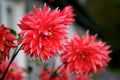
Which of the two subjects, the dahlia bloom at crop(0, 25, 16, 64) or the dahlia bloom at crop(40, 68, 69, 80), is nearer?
the dahlia bloom at crop(0, 25, 16, 64)

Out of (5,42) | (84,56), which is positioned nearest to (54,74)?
(84,56)

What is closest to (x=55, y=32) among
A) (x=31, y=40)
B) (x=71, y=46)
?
(x=31, y=40)

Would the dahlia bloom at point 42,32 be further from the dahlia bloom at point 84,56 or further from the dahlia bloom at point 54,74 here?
the dahlia bloom at point 54,74

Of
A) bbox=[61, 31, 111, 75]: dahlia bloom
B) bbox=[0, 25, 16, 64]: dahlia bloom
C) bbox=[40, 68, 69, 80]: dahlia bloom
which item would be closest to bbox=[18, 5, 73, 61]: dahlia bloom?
bbox=[0, 25, 16, 64]: dahlia bloom

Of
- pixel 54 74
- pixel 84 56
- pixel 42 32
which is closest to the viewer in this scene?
pixel 42 32

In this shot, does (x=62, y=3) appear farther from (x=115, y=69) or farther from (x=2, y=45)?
(x=115, y=69)

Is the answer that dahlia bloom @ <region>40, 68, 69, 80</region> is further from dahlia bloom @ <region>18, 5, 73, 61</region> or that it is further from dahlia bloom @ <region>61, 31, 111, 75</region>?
dahlia bloom @ <region>18, 5, 73, 61</region>

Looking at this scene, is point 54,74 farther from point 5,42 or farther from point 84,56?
point 5,42
